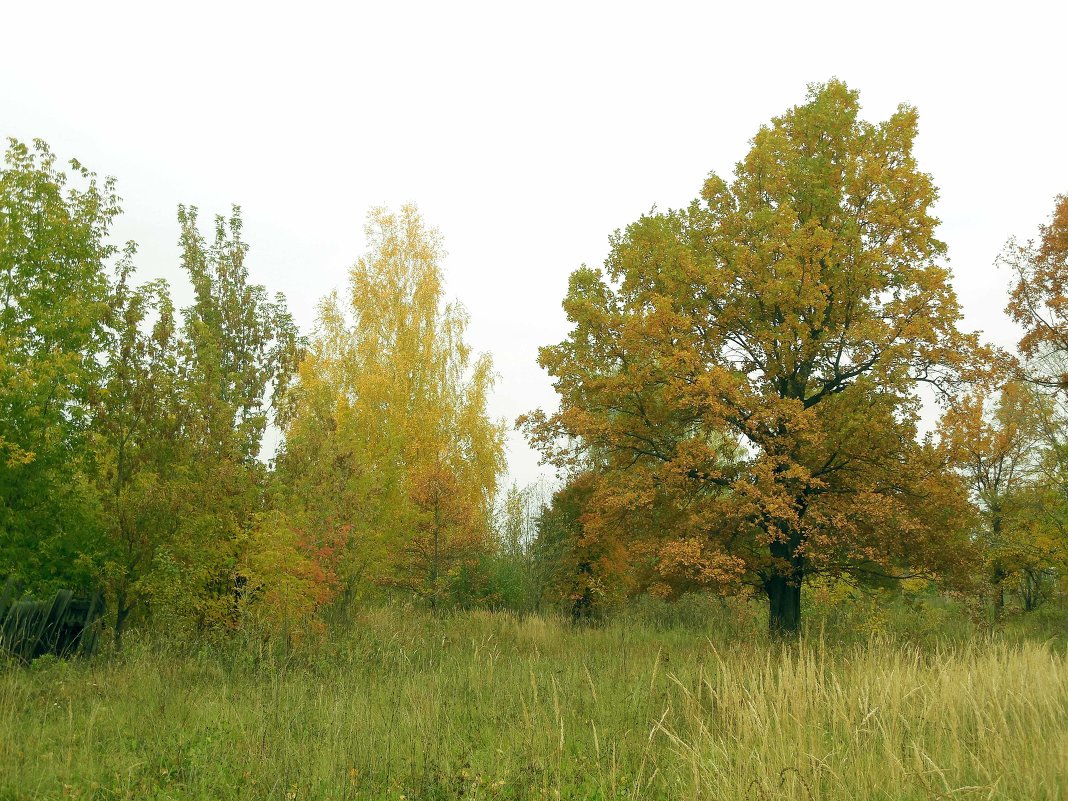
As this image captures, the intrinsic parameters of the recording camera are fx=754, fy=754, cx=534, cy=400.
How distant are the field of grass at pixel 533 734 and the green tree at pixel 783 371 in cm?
548

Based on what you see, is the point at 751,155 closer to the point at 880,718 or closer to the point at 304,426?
the point at 304,426

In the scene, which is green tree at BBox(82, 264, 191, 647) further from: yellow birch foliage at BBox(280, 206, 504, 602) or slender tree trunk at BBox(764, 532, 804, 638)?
slender tree trunk at BBox(764, 532, 804, 638)

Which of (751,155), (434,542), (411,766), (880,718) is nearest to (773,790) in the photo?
(880,718)

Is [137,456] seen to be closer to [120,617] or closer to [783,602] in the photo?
Answer: [120,617]

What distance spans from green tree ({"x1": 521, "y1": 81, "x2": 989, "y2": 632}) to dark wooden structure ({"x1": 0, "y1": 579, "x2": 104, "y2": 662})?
8926 millimetres

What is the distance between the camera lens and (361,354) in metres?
27.4

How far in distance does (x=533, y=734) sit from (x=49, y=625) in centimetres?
733

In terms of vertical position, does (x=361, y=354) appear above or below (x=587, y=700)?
above

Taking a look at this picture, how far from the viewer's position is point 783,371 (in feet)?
51.4

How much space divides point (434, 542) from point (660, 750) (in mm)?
15468

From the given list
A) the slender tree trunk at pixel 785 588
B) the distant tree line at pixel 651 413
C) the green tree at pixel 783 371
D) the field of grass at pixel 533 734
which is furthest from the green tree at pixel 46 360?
the slender tree trunk at pixel 785 588

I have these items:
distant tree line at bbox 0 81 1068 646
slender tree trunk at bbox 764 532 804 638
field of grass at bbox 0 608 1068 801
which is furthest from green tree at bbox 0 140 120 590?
slender tree trunk at bbox 764 532 804 638

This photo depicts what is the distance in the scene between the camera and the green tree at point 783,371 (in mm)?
14297

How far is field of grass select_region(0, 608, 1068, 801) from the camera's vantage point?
5.11m
